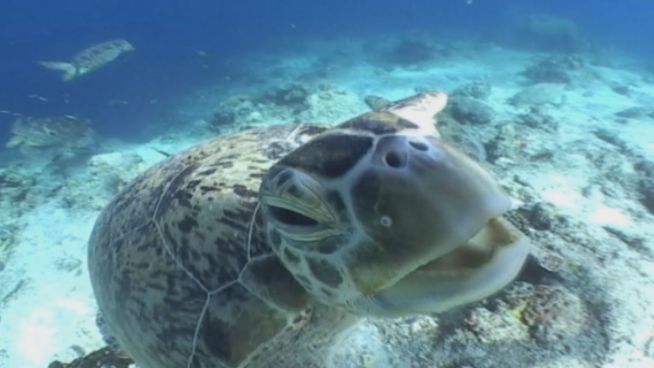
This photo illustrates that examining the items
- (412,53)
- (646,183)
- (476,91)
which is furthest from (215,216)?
(412,53)

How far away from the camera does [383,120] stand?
145 centimetres

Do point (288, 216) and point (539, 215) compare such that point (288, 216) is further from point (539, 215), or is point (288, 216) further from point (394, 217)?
point (539, 215)

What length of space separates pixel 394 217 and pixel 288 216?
361 mm

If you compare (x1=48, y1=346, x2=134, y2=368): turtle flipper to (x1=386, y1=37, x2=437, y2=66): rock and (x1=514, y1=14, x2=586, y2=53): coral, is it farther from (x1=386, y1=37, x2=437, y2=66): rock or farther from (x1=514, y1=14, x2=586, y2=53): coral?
(x1=514, y1=14, x2=586, y2=53): coral

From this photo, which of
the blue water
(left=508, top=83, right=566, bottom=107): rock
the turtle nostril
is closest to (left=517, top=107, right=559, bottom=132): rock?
(left=508, top=83, right=566, bottom=107): rock

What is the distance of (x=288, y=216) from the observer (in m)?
1.48

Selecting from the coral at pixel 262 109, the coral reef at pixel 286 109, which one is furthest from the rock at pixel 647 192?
the coral at pixel 262 109

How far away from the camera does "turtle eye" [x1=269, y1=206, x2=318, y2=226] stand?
1.44m

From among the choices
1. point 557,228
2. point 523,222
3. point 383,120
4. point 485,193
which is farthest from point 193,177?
point 557,228

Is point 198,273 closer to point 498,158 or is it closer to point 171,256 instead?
point 171,256

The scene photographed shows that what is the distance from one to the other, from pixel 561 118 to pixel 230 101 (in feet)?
24.5

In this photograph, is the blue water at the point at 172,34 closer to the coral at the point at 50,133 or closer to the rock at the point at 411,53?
the coral at the point at 50,133

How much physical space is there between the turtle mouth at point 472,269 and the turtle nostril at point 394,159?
0.26m

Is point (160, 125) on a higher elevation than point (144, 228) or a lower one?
lower
